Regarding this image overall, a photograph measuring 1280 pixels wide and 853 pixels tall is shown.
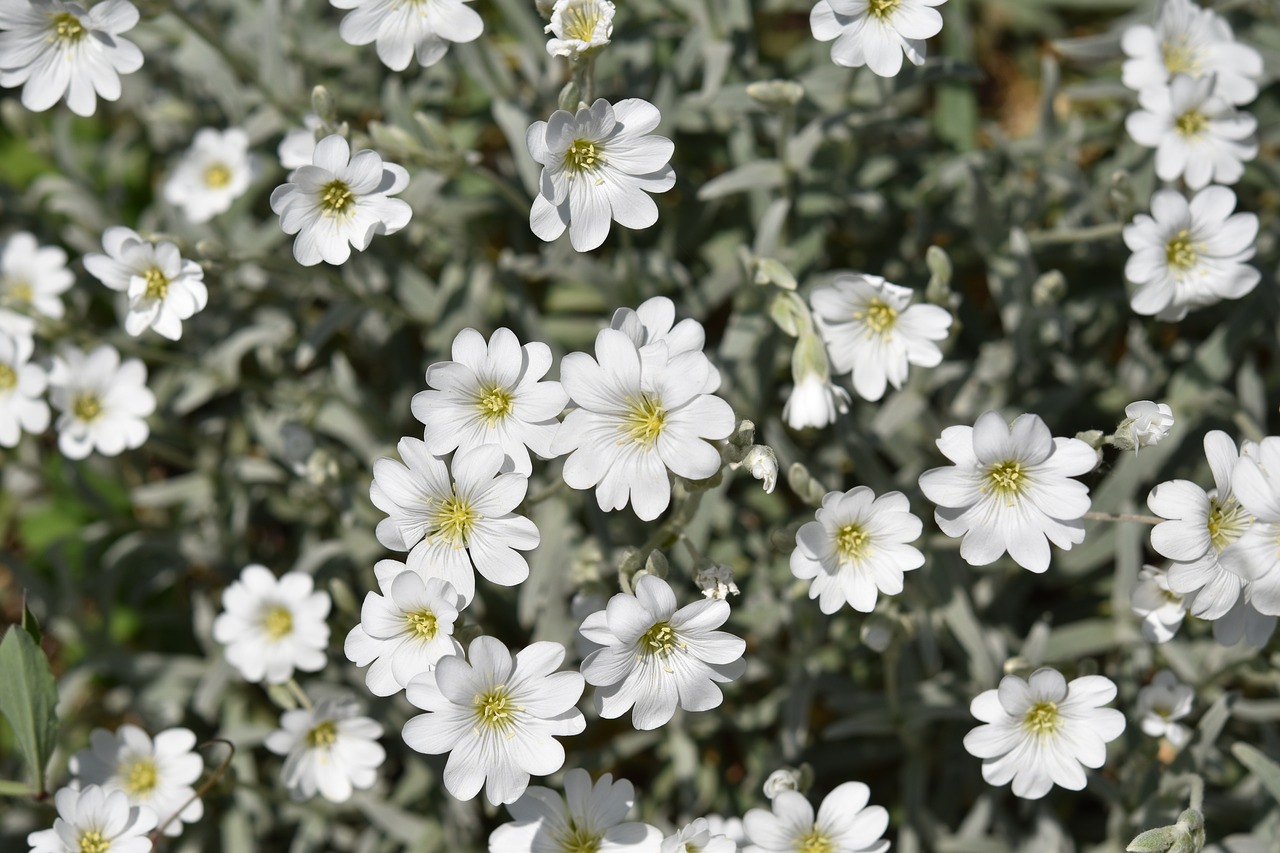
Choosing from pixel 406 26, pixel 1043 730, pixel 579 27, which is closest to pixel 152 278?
pixel 406 26

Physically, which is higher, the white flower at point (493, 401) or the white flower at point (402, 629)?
the white flower at point (493, 401)

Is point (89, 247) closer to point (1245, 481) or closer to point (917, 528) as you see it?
point (917, 528)

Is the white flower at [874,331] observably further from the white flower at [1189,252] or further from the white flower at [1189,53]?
the white flower at [1189,53]

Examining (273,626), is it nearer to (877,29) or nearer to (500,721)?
(500,721)

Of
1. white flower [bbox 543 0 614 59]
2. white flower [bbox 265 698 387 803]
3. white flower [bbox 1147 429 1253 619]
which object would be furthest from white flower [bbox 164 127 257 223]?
white flower [bbox 1147 429 1253 619]

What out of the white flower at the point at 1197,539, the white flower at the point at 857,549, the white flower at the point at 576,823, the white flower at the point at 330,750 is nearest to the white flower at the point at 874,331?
the white flower at the point at 857,549

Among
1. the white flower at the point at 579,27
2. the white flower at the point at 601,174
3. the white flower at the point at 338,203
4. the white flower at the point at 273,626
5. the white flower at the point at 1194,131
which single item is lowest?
the white flower at the point at 273,626

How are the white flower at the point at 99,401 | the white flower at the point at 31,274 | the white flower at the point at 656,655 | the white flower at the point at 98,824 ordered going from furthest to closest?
1. the white flower at the point at 31,274
2. the white flower at the point at 99,401
3. the white flower at the point at 98,824
4. the white flower at the point at 656,655
